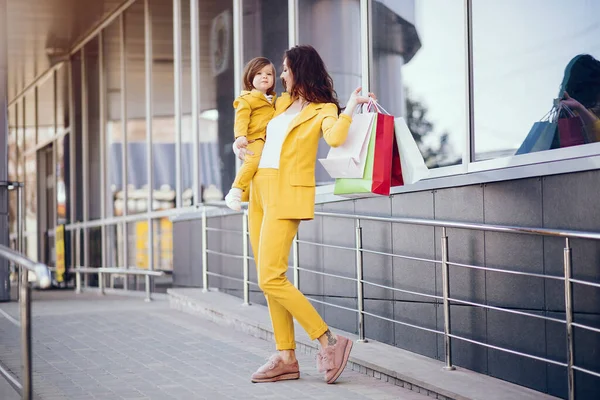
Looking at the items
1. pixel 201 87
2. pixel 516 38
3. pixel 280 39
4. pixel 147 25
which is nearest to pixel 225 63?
pixel 201 87

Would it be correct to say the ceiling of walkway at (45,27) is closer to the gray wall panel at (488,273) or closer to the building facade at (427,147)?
the building facade at (427,147)

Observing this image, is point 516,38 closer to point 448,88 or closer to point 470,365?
point 448,88

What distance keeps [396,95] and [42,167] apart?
47.8 feet

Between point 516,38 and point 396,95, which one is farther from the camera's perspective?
point 396,95

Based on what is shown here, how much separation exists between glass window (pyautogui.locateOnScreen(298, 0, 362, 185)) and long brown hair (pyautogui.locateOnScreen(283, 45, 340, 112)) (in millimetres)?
2401

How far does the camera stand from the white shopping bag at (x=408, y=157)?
479 cm

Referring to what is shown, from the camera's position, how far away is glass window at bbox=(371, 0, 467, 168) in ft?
21.1

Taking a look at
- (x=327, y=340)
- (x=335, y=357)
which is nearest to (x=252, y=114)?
(x=327, y=340)

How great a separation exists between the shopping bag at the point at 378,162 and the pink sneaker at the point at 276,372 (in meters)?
1.13

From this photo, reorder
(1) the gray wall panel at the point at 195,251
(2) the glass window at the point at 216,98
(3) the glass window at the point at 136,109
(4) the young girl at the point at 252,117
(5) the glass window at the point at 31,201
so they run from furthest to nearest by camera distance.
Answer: (5) the glass window at the point at 31,201
(3) the glass window at the point at 136,109
(2) the glass window at the point at 216,98
(1) the gray wall panel at the point at 195,251
(4) the young girl at the point at 252,117

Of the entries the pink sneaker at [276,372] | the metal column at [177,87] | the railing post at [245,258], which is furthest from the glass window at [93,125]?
the pink sneaker at [276,372]

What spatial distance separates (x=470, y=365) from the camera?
17.9ft

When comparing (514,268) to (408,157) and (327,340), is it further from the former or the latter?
(327,340)

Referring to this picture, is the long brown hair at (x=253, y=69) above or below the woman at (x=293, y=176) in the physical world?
above
